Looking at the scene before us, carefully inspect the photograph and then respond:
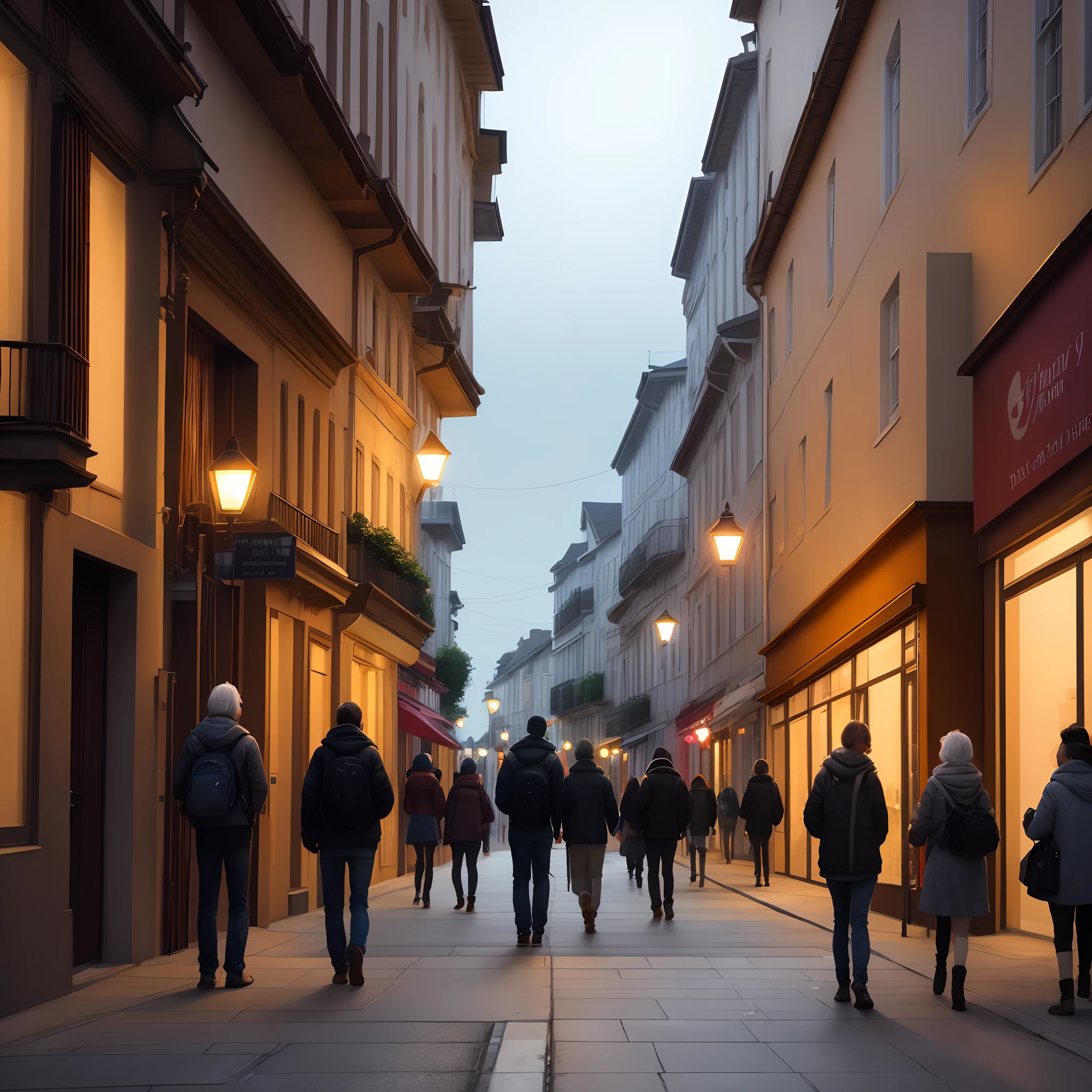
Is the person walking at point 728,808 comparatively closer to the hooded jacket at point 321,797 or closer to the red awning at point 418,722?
the red awning at point 418,722

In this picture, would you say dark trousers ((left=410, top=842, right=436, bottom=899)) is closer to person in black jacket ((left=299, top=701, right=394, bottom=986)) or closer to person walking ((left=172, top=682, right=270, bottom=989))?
person in black jacket ((left=299, top=701, right=394, bottom=986))

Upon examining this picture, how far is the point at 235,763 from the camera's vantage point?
10.6m

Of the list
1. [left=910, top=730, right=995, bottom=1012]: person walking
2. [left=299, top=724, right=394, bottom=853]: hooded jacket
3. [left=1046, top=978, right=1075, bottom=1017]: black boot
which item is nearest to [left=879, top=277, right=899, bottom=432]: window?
[left=910, top=730, right=995, bottom=1012]: person walking

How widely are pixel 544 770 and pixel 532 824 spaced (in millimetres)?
507

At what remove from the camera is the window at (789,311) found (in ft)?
87.8

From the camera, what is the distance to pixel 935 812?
9836 mm

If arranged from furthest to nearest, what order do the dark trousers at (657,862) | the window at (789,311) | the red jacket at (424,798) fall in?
the window at (789,311), the red jacket at (424,798), the dark trousers at (657,862)

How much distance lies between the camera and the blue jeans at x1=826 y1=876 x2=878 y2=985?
32.2 ft

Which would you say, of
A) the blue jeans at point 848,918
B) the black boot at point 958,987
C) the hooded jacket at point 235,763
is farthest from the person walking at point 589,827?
the black boot at point 958,987

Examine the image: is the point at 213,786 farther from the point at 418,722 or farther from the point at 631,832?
the point at 418,722

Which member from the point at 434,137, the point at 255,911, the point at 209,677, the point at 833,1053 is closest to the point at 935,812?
the point at 833,1053

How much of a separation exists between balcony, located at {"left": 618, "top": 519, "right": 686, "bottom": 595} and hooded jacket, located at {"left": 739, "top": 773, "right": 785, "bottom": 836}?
26632 mm

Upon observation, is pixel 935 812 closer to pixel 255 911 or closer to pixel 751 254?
pixel 255 911

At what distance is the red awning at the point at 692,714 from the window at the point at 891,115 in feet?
68.2
